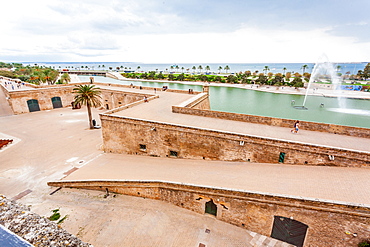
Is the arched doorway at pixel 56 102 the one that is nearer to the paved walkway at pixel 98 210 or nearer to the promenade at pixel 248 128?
the paved walkway at pixel 98 210

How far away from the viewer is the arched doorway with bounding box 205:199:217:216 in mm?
10617

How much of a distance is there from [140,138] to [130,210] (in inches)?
256

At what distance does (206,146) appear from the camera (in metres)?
14.1

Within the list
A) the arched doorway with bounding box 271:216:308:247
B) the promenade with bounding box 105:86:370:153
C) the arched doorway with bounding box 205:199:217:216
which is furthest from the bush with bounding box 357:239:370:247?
the arched doorway with bounding box 205:199:217:216

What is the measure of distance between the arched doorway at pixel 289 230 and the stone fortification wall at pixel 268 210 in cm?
22

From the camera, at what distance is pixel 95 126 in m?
26.3

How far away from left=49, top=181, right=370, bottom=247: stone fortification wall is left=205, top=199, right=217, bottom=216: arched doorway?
0.24 m

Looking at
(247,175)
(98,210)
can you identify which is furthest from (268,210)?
(98,210)

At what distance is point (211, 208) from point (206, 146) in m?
4.66

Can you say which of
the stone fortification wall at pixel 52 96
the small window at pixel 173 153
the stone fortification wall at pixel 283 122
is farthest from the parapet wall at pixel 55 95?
the small window at pixel 173 153

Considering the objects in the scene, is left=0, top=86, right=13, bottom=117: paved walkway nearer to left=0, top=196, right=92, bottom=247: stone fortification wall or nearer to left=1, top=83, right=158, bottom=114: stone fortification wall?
left=1, top=83, right=158, bottom=114: stone fortification wall

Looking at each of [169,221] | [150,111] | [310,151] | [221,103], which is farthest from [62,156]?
[221,103]

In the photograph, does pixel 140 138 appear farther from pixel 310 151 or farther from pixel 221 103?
pixel 221 103

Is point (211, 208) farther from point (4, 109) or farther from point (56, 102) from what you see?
point (4, 109)
